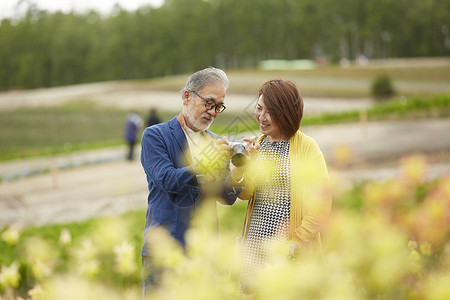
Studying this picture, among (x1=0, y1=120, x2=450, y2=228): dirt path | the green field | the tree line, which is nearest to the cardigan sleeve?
(x1=0, y1=120, x2=450, y2=228): dirt path

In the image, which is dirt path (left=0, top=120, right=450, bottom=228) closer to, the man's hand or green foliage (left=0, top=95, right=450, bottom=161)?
green foliage (left=0, top=95, right=450, bottom=161)

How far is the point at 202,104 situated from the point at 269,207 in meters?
0.63

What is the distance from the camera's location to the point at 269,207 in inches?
91.7

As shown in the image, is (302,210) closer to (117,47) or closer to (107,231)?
(107,231)

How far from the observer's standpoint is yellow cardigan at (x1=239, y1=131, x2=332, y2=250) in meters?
2.19

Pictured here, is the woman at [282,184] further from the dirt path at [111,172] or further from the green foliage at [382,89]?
the green foliage at [382,89]

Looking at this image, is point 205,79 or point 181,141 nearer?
point 205,79

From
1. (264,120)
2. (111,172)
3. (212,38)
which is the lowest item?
(111,172)

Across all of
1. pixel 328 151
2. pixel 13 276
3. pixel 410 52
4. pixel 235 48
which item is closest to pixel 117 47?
pixel 235 48

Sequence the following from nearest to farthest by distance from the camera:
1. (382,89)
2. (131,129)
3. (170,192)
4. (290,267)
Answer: (290,267) < (170,192) < (131,129) < (382,89)

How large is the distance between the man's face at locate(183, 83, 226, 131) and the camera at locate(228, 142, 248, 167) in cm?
18

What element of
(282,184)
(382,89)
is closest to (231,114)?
(382,89)

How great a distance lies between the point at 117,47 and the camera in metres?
52.9

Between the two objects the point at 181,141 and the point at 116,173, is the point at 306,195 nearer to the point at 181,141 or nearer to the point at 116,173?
the point at 181,141
